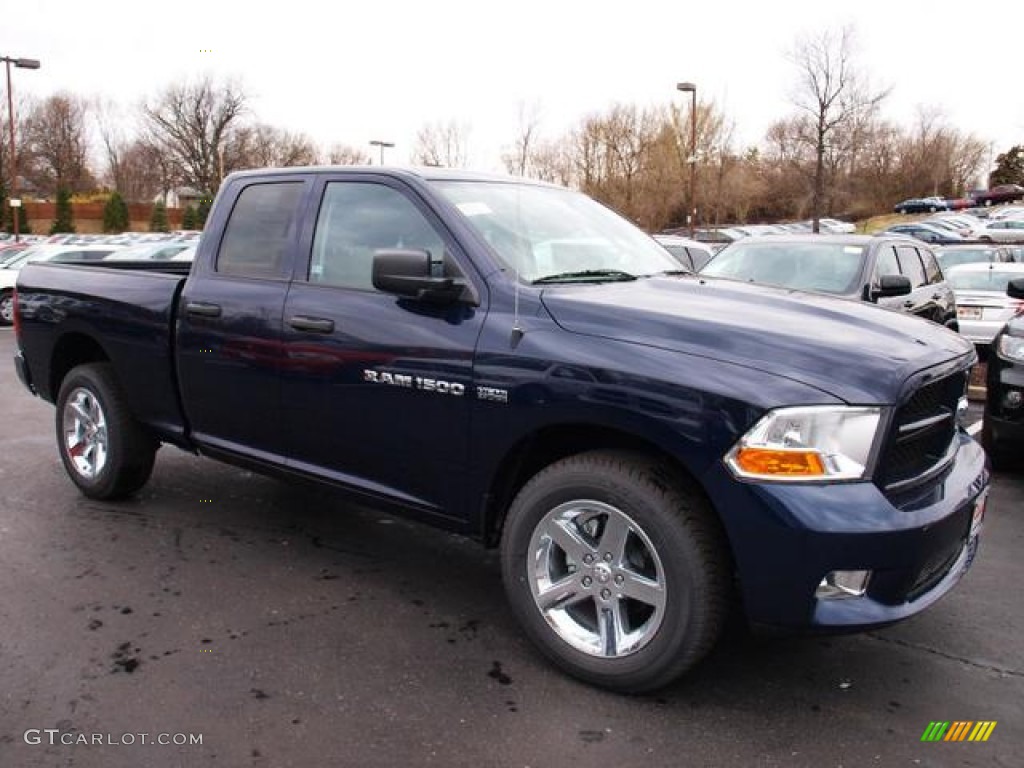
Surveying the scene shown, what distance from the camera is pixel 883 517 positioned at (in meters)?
2.68

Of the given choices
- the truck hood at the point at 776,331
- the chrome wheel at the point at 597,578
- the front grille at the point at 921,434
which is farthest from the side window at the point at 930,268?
the chrome wheel at the point at 597,578

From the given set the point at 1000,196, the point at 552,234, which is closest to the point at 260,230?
the point at 552,234

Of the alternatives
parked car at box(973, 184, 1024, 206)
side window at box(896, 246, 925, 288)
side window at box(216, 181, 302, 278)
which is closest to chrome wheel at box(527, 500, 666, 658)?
side window at box(216, 181, 302, 278)

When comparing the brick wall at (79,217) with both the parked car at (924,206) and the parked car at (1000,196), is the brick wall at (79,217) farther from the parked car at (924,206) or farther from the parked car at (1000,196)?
the parked car at (1000,196)

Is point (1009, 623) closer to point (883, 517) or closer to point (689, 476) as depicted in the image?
point (883, 517)

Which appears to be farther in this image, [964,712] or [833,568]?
[964,712]

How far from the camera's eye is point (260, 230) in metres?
4.27

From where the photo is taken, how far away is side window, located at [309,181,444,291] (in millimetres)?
3719

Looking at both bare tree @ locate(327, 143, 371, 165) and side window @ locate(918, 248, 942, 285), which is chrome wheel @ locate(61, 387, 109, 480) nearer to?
side window @ locate(918, 248, 942, 285)

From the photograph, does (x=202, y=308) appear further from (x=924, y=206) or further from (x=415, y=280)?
(x=924, y=206)

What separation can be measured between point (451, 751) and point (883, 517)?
1.50 m

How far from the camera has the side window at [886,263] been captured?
27.1 feet

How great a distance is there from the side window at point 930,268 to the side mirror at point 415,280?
7.82 meters

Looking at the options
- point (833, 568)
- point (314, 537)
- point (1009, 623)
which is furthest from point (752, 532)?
point (314, 537)
